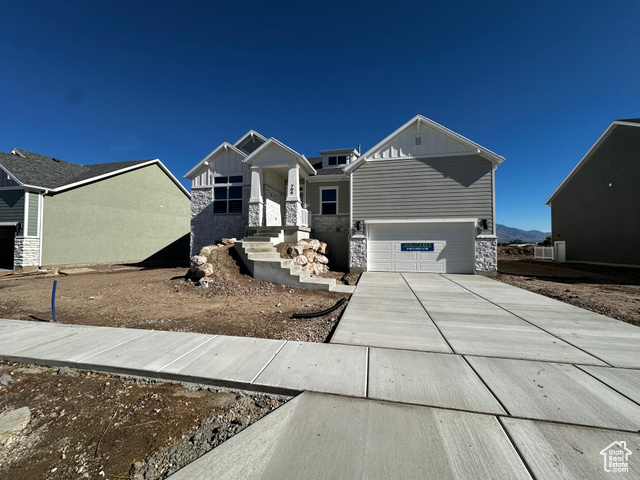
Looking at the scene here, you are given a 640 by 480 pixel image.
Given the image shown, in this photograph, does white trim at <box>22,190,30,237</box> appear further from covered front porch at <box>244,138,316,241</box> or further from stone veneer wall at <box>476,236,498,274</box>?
stone veneer wall at <box>476,236,498,274</box>

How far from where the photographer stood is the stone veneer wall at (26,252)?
37.5ft

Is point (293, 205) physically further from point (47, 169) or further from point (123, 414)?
point (47, 169)

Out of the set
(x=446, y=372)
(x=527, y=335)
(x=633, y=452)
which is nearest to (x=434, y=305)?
(x=527, y=335)

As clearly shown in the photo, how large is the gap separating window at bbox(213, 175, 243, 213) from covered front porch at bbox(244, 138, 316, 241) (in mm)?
1727

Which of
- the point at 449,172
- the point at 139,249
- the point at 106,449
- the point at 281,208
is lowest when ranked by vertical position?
the point at 106,449

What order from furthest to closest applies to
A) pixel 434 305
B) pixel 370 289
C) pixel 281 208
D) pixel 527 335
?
pixel 281 208 → pixel 370 289 → pixel 434 305 → pixel 527 335

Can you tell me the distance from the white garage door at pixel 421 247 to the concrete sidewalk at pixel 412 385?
5.69 meters

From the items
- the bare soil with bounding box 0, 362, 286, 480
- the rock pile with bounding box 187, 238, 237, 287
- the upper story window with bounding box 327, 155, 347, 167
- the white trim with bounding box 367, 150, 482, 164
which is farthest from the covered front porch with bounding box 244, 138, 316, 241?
the bare soil with bounding box 0, 362, 286, 480

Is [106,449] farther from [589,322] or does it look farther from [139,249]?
[139,249]

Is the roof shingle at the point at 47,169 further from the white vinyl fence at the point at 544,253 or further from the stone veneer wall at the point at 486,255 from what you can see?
the white vinyl fence at the point at 544,253

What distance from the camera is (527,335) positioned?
368cm

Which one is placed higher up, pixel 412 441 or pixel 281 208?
pixel 281 208

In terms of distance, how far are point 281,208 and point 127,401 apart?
11680 mm

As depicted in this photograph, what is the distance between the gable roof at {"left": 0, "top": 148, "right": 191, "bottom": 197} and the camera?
39.9 ft
